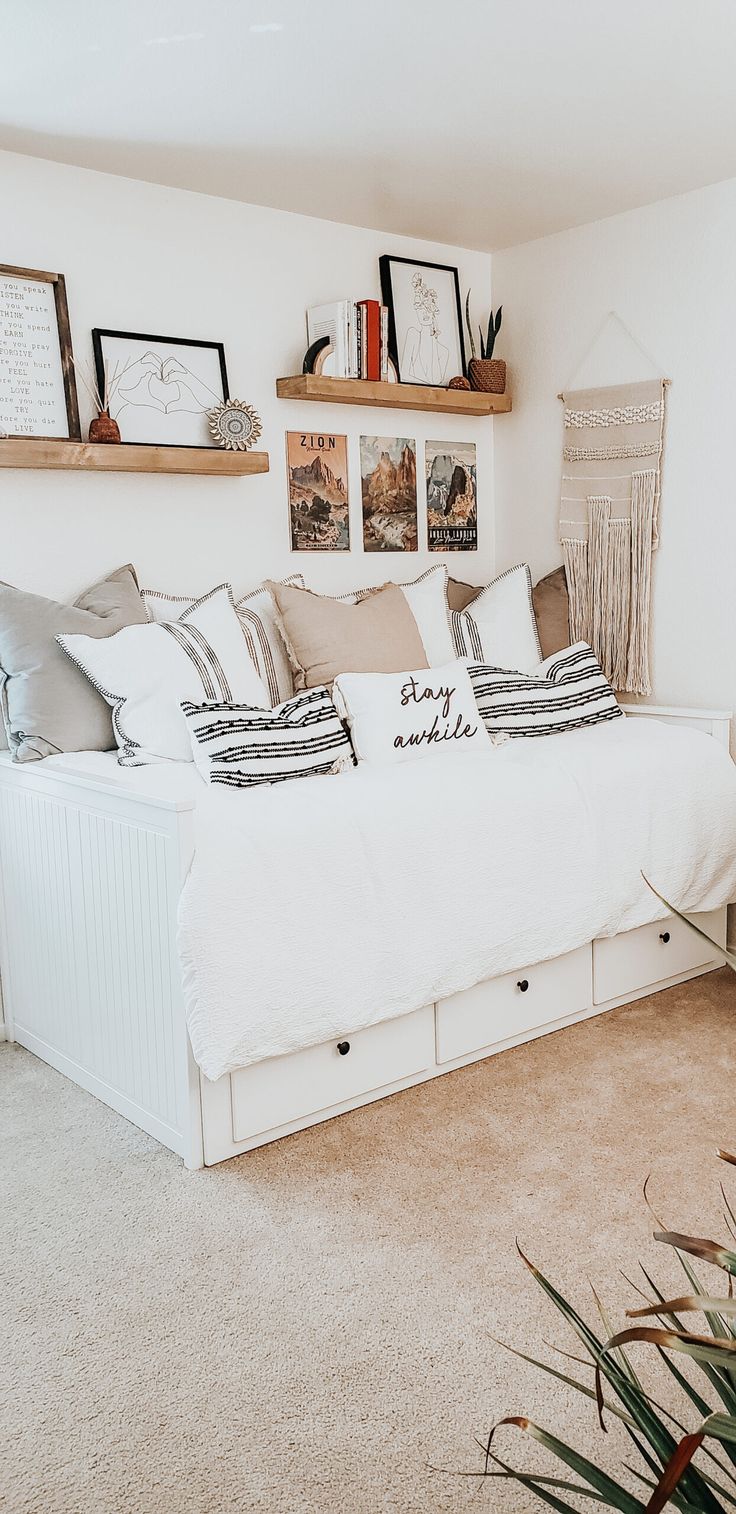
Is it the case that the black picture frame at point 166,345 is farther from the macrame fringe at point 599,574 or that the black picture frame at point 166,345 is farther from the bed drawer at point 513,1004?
the bed drawer at point 513,1004

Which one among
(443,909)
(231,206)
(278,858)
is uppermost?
(231,206)

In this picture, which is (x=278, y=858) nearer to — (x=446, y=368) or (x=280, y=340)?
(x=280, y=340)

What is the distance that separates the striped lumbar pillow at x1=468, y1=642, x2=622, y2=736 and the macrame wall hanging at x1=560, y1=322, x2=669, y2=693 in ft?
0.65

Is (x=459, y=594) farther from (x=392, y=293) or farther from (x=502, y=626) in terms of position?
(x=392, y=293)

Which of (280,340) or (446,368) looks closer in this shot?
(280,340)

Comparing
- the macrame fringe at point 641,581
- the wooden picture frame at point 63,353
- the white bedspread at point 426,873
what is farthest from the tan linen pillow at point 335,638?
the macrame fringe at point 641,581

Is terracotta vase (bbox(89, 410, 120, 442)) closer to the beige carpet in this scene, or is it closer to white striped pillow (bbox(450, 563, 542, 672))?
white striped pillow (bbox(450, 563, 542, 672))

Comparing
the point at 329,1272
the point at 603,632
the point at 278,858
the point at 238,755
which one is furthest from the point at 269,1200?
the point at 603,632

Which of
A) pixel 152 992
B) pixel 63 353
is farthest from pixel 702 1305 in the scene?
pixel 63 353

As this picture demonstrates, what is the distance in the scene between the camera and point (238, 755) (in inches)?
101

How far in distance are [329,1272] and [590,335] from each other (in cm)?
299

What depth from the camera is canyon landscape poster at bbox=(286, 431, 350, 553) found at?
141 inches

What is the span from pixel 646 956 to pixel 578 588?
1.31 m

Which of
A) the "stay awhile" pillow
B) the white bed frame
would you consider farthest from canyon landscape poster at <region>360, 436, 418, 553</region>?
the white bed frame
